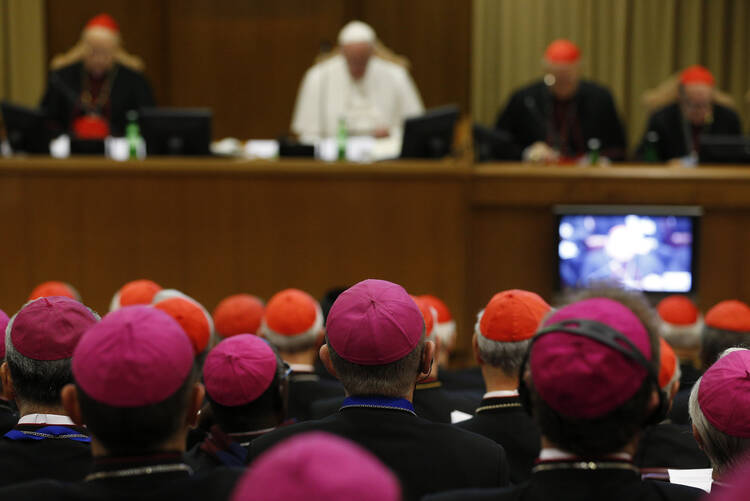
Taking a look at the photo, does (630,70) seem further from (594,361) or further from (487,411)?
(594,361)

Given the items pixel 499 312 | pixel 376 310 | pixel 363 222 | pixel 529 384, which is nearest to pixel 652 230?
pixel 363 222

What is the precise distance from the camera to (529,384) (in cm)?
171

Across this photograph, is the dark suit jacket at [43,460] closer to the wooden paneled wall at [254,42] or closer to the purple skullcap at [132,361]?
the purple skullcap at [132,361]

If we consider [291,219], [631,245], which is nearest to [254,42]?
[291,219]

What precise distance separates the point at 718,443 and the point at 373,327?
2.48 feet

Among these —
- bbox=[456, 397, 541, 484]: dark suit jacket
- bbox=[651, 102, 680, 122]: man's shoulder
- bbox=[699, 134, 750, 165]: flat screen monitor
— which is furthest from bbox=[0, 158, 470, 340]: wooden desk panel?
bbox=[456, 397, 541, 484]: dark suit jacket

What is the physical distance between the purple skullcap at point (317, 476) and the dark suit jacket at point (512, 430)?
147 centimetres

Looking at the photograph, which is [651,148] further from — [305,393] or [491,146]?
[305,393]

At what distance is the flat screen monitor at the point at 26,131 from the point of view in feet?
19.9

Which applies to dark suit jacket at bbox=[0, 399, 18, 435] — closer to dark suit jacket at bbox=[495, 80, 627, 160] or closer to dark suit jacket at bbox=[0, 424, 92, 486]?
dark suit jacket at bbox=[0, 424, 92, 486]

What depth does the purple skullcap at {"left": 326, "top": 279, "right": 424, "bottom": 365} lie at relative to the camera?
7.00 ft

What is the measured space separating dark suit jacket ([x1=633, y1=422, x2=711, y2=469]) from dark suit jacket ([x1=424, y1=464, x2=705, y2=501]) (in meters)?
1.14

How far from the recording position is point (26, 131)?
20.0 feet

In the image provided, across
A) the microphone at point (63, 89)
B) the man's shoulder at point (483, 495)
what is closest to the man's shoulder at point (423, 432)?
the man's shoulder at point (483, 495)
